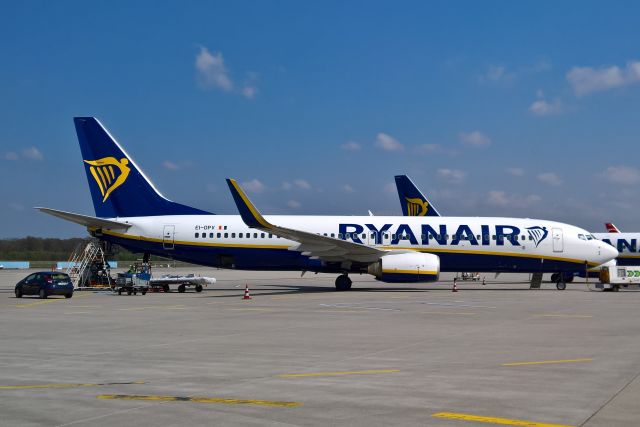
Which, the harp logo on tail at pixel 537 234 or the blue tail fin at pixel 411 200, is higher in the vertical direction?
the blue tail fin at pixel 411 200

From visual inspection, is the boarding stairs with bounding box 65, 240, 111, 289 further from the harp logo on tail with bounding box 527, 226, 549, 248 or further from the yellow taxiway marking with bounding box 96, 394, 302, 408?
the yellow taxiway marking with bounding box 96, 394, 302, 408

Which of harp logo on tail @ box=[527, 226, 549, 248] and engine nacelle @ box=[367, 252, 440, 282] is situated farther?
harp logo on tail @ box=[527, 226, 549, 248]

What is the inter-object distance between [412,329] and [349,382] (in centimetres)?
826

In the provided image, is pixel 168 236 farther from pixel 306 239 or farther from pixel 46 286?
pixel 306 239

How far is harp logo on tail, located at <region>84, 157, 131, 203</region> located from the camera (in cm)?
4188

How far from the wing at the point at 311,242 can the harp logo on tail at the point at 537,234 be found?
834 cm

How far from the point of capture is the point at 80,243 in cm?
4622

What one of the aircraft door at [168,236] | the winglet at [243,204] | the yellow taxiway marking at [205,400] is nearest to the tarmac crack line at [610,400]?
the yellow taxiway marking at [205,400]

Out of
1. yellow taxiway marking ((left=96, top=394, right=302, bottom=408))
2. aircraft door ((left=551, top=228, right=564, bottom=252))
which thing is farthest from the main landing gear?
yellow taxiway marking ((left=96, top=394, right=302, bottom=408))

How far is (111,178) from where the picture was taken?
137 ft

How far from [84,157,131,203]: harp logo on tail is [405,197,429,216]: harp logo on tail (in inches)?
1057

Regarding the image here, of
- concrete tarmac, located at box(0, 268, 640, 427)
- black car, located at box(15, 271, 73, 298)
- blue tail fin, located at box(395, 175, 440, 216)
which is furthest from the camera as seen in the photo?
blue tail fin, located at box(395, 175, 440, 216)

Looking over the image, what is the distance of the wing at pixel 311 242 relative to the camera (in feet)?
116

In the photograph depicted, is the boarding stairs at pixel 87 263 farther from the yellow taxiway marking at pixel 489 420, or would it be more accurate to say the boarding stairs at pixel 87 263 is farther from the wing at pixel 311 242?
the yellow taxiway marking at pixel 489 420
